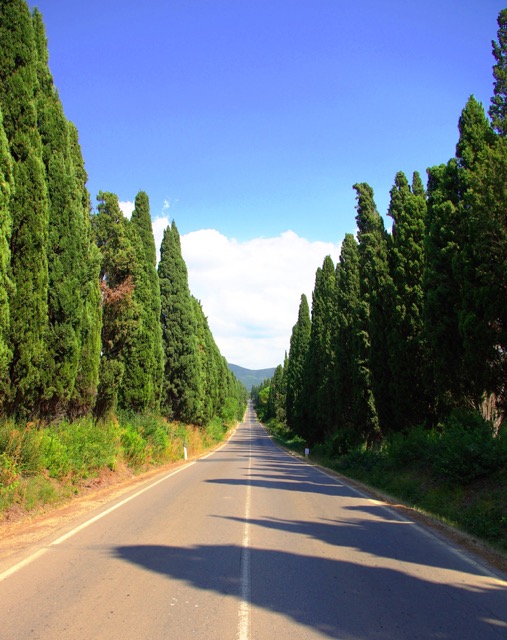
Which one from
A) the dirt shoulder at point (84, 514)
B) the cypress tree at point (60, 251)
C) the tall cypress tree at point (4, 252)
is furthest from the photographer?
the cypress tree at point (60, 251)

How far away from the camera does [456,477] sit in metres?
12.2

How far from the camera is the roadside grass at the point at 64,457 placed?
10.8 meters

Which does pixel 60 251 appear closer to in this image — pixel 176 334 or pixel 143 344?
pixel 143 344

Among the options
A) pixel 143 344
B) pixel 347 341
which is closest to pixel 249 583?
pixel 143 344

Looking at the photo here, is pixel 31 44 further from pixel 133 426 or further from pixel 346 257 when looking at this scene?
pixel 346 257

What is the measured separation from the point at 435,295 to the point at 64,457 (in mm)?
11194

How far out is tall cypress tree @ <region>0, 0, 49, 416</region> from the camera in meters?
11.7

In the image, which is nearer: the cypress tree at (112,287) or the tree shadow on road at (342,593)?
the tree shadow on road at (342,593)

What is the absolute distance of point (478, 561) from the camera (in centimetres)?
709

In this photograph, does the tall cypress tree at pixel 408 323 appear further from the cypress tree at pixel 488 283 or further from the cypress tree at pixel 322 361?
the cypress tree at pixel 322 361

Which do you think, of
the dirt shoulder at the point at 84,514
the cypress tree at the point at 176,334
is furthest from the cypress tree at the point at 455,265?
the cypress tree at the point at 176,334

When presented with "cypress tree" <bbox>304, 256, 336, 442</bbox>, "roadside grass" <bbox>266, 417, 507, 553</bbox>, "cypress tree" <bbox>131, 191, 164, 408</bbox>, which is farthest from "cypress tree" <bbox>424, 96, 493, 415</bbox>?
"cypress tree" <bbox>304, 256, 336, 442</bbox>

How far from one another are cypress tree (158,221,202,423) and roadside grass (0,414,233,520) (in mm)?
9784

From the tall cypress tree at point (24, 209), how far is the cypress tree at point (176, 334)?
21314mm
